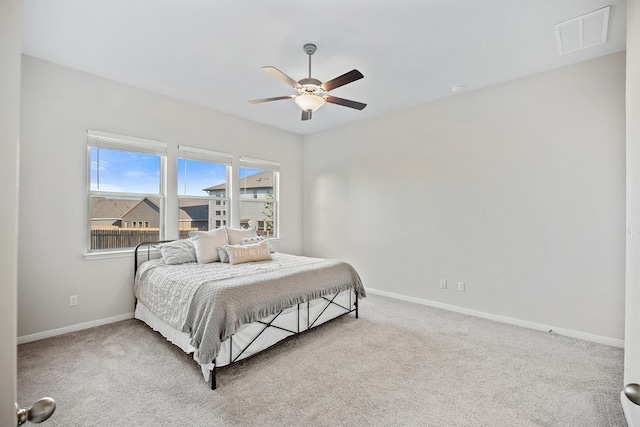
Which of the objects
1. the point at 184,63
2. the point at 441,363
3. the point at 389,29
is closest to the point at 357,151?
the point at 389,29

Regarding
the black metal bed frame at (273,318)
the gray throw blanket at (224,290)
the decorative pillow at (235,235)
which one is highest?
the decorative pillow at (235,235)

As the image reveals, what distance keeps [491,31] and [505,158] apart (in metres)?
1.51

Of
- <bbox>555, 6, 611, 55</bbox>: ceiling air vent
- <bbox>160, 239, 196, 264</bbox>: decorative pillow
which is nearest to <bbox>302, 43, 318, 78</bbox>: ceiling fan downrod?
<bbox>555, 6, 611, 55</bbox>: ceiling air vent

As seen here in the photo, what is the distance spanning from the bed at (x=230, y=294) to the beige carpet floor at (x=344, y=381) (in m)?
0.20

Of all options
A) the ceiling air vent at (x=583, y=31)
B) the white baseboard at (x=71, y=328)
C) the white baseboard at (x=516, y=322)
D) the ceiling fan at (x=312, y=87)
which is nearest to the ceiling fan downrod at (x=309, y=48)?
the ceiling fan at (x=312, y=87)

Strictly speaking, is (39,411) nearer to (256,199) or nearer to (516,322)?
(516,322)

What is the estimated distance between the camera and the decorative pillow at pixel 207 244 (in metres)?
3.66

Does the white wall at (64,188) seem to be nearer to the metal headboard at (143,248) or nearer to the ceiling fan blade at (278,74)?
the metal headboard at (143,248)

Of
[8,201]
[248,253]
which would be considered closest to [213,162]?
[248,253]

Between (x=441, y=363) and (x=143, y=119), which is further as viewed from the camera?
(x=143, y=119)

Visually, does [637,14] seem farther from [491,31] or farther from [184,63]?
[184,63]

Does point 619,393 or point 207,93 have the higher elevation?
point 207,93

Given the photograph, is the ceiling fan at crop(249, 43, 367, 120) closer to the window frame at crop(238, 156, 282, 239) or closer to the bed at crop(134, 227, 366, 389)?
the bed at crop(134, 227, 366, 389)

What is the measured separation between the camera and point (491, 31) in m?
2.61
